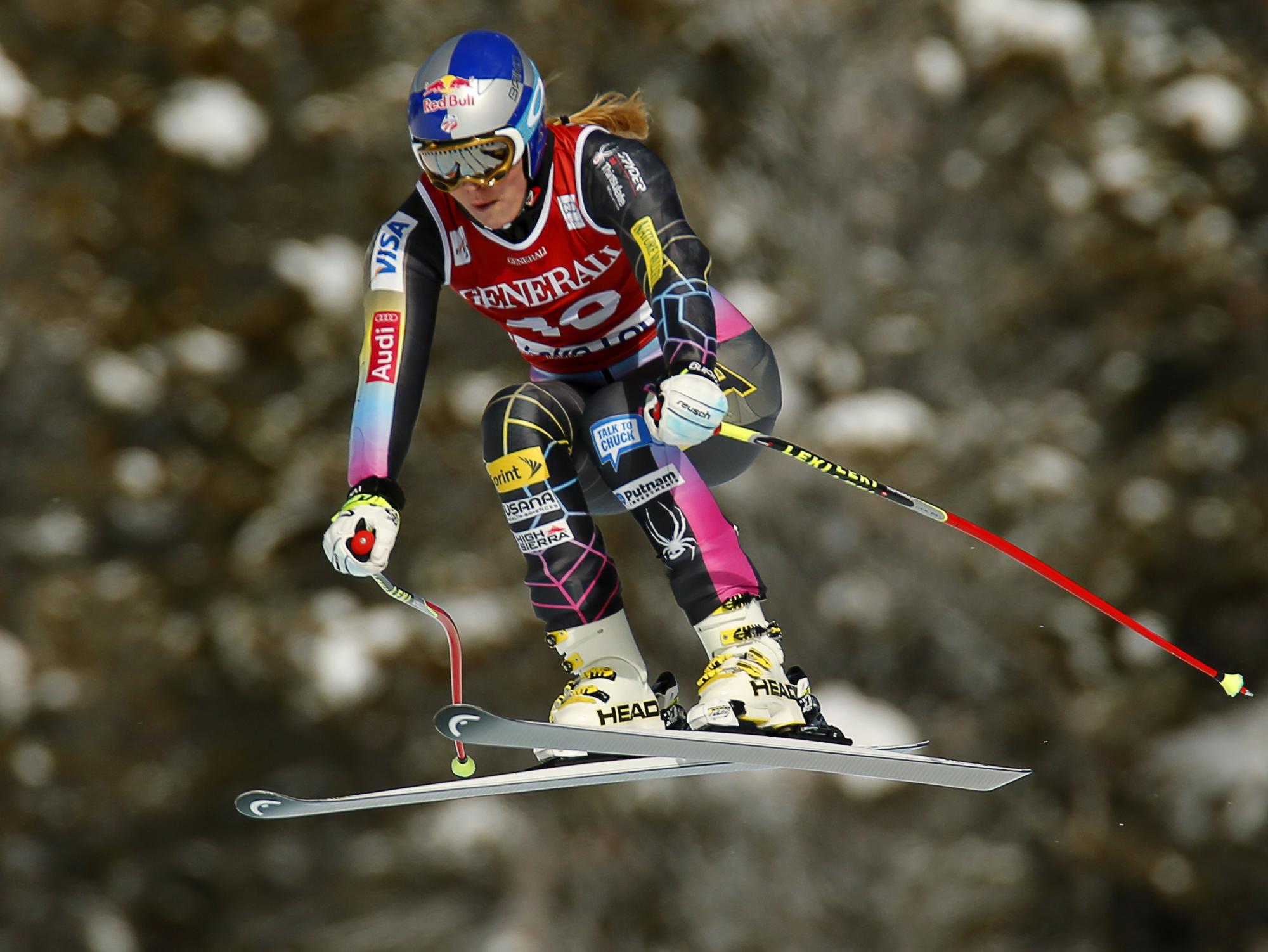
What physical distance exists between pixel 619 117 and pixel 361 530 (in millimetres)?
1186

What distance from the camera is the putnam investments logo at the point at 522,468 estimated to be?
116 inches

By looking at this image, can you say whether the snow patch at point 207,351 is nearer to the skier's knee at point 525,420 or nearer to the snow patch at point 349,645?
the snow patch at point 349,645

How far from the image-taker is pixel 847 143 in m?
5.39

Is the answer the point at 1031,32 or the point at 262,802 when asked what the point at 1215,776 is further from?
the point at 262,802

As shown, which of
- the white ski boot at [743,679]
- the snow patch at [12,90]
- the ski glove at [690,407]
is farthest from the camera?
the snow patch at [12,90]

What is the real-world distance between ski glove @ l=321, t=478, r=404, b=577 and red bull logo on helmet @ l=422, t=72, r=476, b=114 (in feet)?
2.72

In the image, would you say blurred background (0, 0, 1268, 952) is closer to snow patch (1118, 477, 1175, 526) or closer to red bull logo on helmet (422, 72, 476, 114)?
snow patch (1118, 477, 1175, 526)

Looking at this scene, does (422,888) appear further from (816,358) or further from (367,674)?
(816,358)

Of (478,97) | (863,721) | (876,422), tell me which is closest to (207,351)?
(876,422)

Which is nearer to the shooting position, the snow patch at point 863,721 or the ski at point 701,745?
the ski at point 701,745

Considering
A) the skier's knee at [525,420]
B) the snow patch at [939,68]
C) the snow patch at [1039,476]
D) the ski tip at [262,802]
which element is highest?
the snow patch at [939,68]

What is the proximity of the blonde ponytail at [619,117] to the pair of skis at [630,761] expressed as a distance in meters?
1.41

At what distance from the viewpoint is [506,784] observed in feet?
9.75

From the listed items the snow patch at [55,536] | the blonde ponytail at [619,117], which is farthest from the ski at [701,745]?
the snow patch at [55,536]
